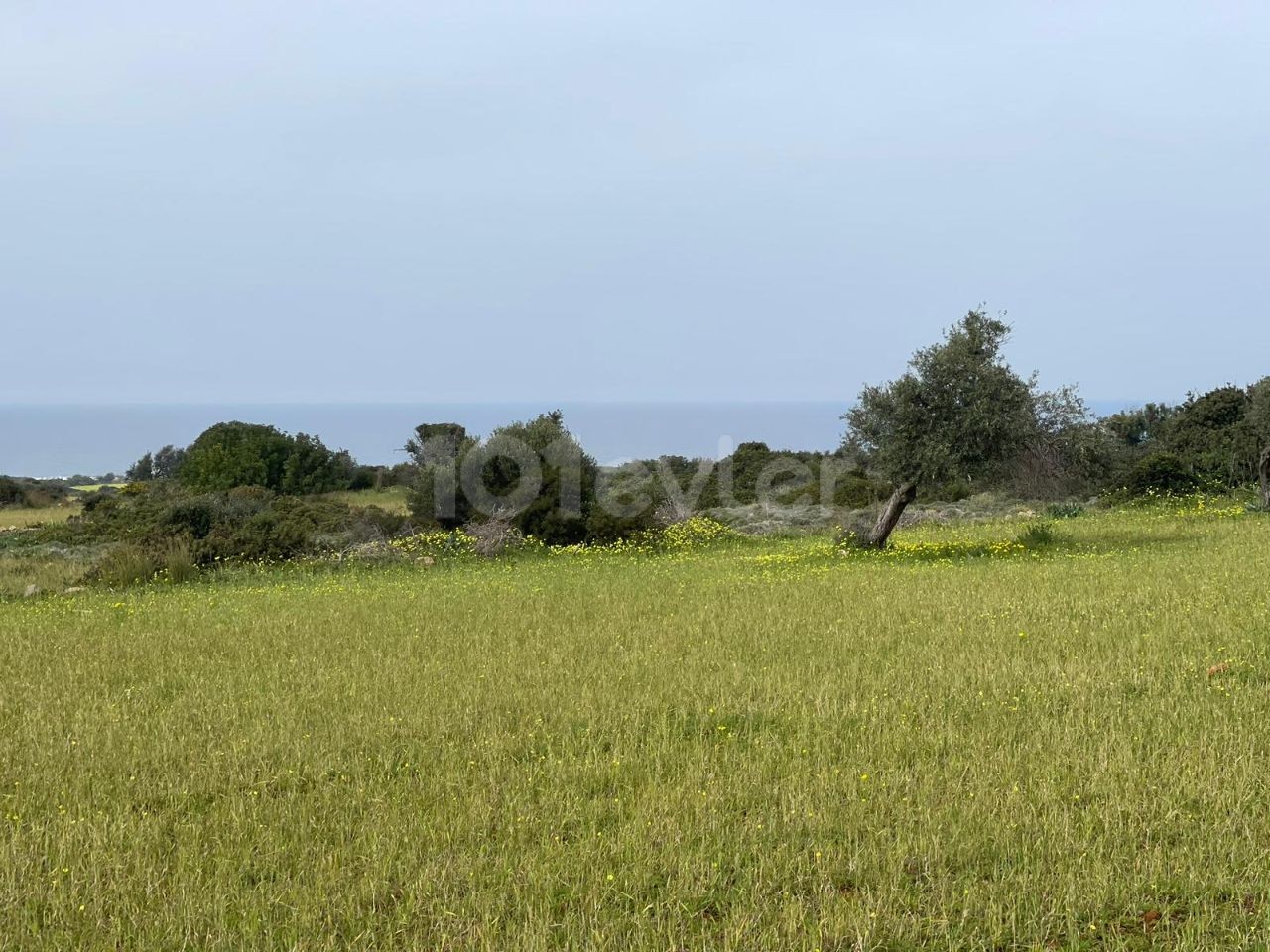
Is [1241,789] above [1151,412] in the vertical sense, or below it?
below

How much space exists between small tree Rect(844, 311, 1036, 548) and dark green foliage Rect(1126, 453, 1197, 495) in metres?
12.8

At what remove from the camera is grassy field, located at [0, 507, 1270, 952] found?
5691mm

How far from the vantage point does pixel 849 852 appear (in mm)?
6375

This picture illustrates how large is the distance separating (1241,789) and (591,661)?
651 cm

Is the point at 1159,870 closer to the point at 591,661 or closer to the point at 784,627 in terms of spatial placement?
the point at 591,661

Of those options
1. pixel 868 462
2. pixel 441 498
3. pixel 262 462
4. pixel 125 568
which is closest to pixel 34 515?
pixel 262 462

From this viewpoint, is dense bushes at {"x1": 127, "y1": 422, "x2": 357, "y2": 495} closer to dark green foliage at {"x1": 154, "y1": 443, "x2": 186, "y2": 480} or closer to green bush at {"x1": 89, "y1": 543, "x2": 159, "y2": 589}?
dark green foliage at {"x1": 154, "y1": 443, "x2": 186, "y2": 480}

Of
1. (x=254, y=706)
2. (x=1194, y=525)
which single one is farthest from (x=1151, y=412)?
(x=254, y=706)

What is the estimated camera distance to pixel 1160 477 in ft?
109

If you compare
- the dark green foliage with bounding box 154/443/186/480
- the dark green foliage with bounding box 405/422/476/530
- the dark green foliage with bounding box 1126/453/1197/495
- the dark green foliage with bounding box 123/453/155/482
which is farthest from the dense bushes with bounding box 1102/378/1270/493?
the dark green foliage with bounding box 123/453/155/482

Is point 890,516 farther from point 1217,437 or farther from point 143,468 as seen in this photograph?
point 143,468

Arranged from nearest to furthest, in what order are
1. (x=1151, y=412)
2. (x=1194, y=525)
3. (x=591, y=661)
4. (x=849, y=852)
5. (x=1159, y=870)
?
1. (x=1159, y=870)
2. (x=849, y=852)
3. (x=591, y=661)
4. (x=1194, y=525)
5. (x=1151, y=412)

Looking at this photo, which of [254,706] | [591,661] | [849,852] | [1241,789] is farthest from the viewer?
[591,661]

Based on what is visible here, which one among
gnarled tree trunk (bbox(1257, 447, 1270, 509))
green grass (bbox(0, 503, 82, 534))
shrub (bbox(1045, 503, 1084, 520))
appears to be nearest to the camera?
gnarled tree trunk (bbox(1257, 447, 1270, 509))
